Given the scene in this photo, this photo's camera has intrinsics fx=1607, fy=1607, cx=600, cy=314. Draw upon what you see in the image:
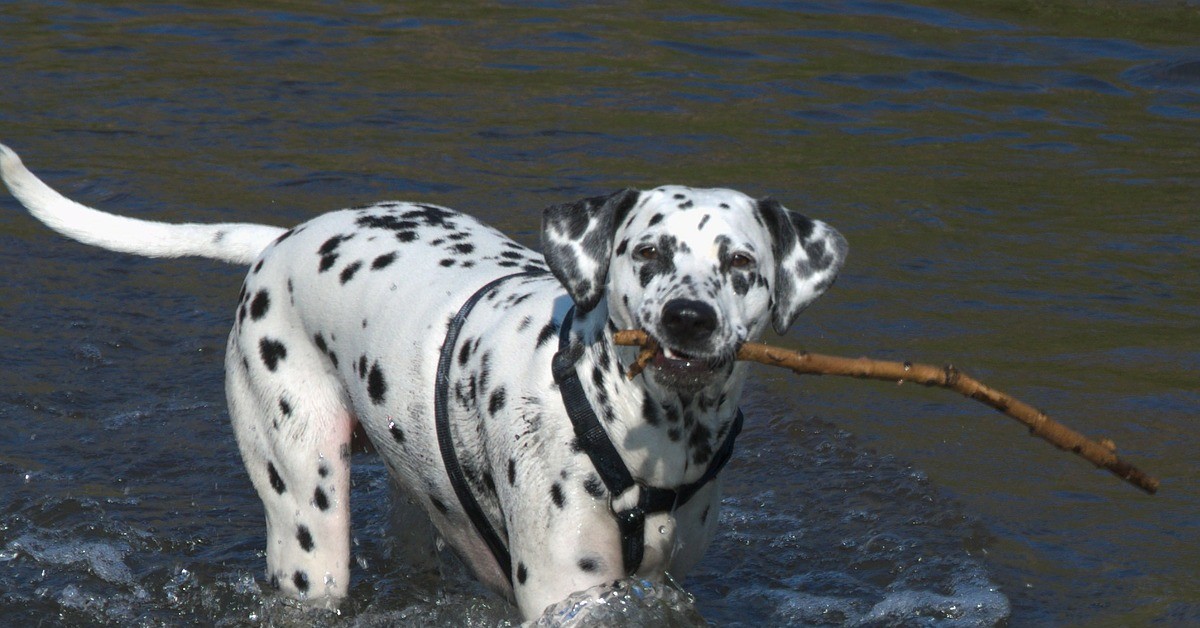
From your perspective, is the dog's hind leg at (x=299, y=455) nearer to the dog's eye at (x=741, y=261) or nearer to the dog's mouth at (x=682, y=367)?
the dog's mouth at (x=682, y=367)

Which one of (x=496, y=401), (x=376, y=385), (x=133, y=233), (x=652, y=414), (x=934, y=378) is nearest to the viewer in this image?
(x=934, y=378)

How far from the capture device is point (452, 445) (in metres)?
5.18

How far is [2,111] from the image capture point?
1259 cm

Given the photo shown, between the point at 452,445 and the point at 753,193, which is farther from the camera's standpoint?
the point at 753,193

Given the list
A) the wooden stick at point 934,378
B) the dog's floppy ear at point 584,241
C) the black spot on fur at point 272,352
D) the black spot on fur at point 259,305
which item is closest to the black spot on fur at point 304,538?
the black spot on fur at point 272,352

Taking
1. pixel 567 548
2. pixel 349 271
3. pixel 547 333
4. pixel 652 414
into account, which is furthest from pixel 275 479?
pixel 652 414

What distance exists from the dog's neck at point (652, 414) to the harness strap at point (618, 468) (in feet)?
0.10

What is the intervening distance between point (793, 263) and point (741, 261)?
33cm

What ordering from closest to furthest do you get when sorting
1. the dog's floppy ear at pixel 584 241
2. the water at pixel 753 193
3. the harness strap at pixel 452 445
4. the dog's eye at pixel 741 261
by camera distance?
the dog's eye at pixel 741 261, the dog's floppy ear at pixel 584 241, the harness strap at pixel 452 445, the water at pixel 753 193

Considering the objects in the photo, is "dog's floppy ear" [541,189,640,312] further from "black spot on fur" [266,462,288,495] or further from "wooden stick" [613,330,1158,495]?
"black spot on fur" [266,462,288,495]

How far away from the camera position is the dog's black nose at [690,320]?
429 cm

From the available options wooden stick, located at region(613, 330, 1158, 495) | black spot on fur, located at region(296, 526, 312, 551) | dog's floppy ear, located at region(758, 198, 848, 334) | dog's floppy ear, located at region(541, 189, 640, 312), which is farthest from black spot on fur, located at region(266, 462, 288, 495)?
dog's floppy ear, located at region(758, 198, 848, 334)

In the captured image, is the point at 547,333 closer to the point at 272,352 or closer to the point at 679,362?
the point at 679,362

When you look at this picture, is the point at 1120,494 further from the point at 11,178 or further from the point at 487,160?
the point at 487,160
